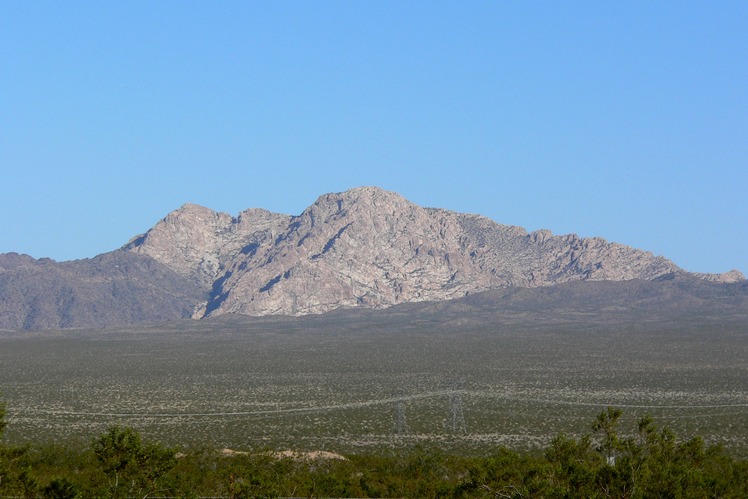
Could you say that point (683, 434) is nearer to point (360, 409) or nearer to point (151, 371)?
point (360, 409)

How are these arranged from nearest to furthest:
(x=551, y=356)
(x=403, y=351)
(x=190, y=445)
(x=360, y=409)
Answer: (x=190, y=445)
(x=360, y=409)
(x=551, y=356)
(x=403, y=351)

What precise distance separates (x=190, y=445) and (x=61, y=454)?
26.7 ft

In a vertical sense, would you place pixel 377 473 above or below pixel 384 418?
below

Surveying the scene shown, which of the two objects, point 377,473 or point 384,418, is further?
point 384,418

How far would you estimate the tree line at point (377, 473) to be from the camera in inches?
1005

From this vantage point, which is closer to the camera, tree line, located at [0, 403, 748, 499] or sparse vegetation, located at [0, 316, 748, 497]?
tree line, located at [0, 403, 748, 499]

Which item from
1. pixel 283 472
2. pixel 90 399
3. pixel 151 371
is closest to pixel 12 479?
pixel 283 472

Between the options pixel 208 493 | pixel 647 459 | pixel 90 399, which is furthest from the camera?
pixel 90 399

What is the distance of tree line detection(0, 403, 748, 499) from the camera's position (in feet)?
83.7

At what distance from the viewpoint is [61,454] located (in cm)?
3947

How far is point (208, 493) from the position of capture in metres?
31.8

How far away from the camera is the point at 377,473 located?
37031 mm

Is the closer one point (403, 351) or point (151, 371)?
point (151, 371)

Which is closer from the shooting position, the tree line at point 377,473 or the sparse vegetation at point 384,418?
the tree line at point 377,473
